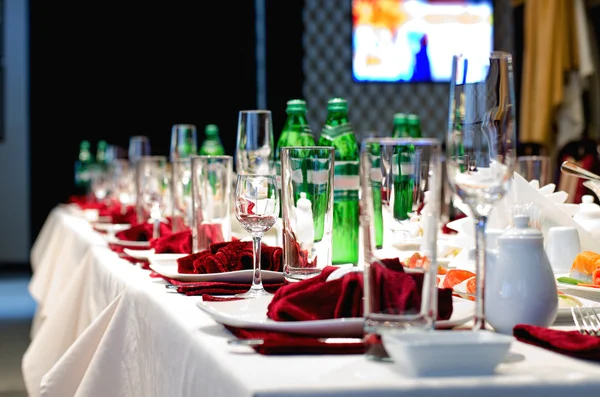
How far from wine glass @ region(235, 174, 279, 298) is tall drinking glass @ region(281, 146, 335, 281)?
0.02 meters

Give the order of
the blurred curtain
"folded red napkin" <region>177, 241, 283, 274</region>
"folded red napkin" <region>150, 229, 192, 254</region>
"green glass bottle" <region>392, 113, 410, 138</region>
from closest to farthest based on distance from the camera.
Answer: "folded red napkin" <region>177, 241, 283, 274</region>, "folded red napkin" <region>150, 229, 192, 254</region>, "green glass bottle" <region>392, 113, 410, 138</region>, the blurred curtain

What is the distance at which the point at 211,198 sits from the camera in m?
1.62

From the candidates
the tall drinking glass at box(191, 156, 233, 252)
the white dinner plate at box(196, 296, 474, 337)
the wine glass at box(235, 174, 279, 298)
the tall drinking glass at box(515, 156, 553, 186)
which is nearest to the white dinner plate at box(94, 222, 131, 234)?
the tall drinking glass at box(191, 156, 233, 252)

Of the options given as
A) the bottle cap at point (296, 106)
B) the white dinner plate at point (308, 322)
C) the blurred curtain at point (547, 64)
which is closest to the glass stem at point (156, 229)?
the bottle cap at point (296, 106)

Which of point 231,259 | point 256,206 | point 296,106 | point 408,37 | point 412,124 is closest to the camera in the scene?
point 256,206

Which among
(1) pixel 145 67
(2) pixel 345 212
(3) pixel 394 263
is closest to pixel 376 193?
(3) pixel 394 263

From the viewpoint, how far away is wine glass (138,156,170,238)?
243 centimetres

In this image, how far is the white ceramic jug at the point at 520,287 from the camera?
3.03 feet

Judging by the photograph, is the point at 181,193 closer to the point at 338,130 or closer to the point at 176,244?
the point at 176,244

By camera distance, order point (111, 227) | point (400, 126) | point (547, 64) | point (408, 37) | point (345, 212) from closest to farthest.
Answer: point (345, 212)
point (400, 126)
point (111, 227)
point (547, 64)
point (408, 37)

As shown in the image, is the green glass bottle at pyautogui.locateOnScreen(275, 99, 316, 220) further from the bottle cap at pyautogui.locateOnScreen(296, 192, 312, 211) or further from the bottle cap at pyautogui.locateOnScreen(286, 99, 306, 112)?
the bottle cap at pyautogui.locateOnScreen(296, 192, 312, 211)

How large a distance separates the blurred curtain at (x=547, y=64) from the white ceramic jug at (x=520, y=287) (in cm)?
466

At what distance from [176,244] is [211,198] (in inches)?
8.2

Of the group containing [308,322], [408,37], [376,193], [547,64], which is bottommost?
[308,322]
